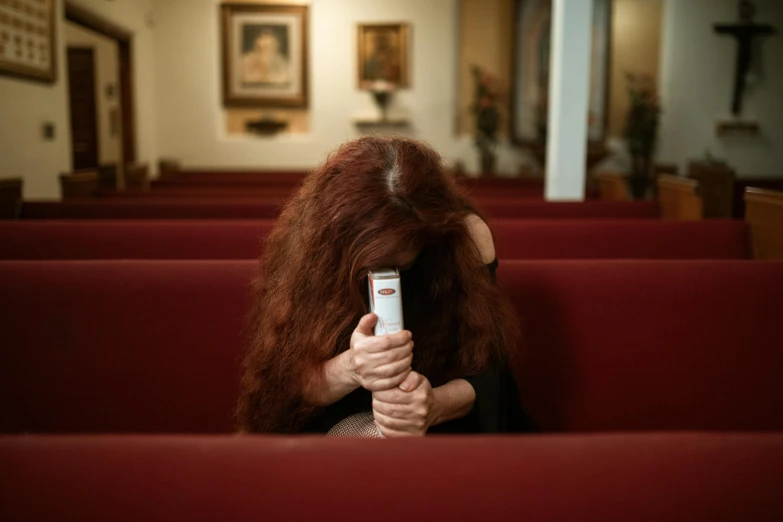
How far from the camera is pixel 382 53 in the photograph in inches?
348

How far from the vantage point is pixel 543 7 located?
8547 mm

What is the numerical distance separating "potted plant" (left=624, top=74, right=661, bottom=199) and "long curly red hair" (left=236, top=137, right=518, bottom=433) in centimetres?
767

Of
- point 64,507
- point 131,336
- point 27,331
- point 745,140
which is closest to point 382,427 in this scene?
point 64,507

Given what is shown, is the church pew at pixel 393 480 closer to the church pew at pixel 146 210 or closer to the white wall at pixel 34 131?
the church pew at pixel 146 210

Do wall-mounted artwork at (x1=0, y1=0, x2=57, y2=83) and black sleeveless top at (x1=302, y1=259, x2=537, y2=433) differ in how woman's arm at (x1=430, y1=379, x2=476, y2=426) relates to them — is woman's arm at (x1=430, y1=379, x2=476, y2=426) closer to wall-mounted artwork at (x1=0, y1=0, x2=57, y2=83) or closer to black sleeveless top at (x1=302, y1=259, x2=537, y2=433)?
black sleeveless top at (x1=302, y1=259, x2=537, y2=433)

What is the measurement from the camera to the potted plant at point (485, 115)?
854 cm

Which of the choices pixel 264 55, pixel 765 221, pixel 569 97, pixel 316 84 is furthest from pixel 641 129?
pixel 765 221

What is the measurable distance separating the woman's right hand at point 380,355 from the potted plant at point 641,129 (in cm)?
802

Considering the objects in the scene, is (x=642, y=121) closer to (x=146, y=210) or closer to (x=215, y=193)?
(x=215, y=193)

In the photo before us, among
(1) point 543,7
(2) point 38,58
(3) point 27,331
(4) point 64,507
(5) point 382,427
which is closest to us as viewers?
(4) point 64,507

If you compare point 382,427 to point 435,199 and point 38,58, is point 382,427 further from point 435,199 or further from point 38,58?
point 38,58

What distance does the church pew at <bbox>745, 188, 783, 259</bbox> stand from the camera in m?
2.42

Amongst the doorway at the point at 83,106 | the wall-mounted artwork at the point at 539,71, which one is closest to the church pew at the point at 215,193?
the wall-mounted artwork at the point at 539,71

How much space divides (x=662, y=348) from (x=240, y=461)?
4.54 feet
